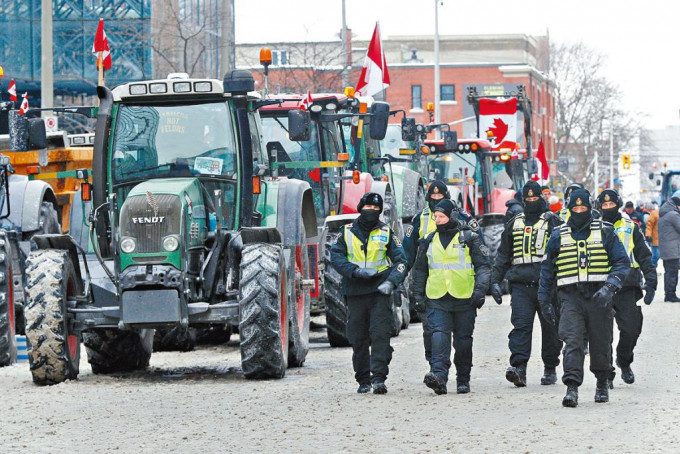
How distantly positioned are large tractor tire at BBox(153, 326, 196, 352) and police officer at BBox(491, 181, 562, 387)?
4.92 meters

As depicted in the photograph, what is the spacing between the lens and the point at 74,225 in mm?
15320

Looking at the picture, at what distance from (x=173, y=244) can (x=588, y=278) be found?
3.67 meters

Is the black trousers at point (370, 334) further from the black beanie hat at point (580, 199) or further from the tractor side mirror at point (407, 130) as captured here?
the tractor side mirror at point (407, 130)

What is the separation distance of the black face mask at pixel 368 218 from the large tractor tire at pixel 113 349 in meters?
2.82

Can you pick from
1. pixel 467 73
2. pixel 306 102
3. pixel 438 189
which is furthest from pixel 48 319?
pixel 467 73

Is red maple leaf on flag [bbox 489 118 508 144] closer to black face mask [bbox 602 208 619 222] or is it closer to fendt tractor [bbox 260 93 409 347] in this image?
fendt tractor [bbox 260 93 409 347]

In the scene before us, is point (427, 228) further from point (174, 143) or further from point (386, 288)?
point (174, 143)

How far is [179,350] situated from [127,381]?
3.60m

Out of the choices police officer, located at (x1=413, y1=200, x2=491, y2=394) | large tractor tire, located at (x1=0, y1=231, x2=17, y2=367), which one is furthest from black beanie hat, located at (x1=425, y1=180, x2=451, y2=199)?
large tractor tire, located at (x1=0, y1=231, x2=17, y2=367)

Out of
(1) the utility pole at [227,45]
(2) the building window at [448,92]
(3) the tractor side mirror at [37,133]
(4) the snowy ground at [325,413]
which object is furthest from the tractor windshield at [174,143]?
(2) the building window at [448,92]

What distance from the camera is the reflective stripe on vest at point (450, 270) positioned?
1304 centimetres

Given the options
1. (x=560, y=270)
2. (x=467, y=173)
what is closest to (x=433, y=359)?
(x=560, y=270)

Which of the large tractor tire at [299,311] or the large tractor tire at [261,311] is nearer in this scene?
the large tractor tire at [261,311]

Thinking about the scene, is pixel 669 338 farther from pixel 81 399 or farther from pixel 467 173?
pixel 467 173
